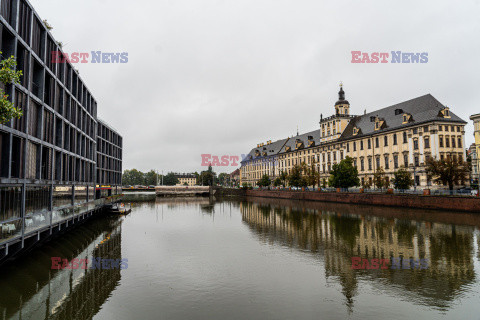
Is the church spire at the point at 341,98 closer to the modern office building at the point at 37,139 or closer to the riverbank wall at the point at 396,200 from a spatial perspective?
the riverbank wall at the point at 396,200

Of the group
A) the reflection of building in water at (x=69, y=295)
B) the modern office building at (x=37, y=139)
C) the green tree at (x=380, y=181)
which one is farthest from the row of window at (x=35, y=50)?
the green tree at (x=380, y=181)

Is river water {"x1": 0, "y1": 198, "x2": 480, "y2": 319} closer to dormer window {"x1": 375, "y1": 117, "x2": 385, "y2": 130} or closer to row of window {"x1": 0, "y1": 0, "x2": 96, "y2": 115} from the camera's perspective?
row of window {"x1": 0, "y1": 0, "x2": 96, "y2": 115}

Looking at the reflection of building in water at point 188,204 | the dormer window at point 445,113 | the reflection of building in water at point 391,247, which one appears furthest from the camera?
the reflection of building in water at point 188,204

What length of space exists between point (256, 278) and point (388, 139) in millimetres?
60012

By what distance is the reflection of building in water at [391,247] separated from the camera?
15.4 m

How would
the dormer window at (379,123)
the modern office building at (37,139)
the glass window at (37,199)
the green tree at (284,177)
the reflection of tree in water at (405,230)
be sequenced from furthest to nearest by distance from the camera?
the green tree at (284,177) → the dormer window at (379,123) → the reflection of tree in water at (405,230) → the glass window at (37,199) → the modern office building at (37,139)

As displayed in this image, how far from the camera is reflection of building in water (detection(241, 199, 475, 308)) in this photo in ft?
50.5

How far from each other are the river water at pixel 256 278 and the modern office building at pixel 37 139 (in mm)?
3236

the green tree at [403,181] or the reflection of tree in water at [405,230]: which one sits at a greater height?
the green tree at [403,181]

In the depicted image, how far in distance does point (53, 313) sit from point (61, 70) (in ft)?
79.9

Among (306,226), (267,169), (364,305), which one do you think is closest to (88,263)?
(364,305)

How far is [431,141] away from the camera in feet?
186

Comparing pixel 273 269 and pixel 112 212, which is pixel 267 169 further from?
pixel 273 269

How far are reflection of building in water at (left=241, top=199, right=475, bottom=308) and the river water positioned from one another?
0.27 ft
